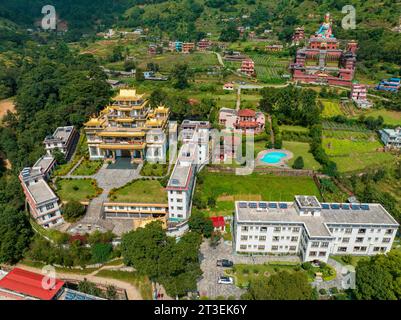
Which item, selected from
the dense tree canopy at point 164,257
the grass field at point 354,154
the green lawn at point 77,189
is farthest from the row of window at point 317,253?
the green lawn at point 77,189

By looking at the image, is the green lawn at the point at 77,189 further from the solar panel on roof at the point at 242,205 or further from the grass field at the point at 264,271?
the grass field at the point at 264,271

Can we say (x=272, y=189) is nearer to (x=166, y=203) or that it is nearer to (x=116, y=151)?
(x=166, y=203)

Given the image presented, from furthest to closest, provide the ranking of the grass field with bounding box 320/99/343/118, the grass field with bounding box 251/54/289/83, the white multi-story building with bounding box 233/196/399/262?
1. the grass field with bounding box 251/54/289/83
2. the grass field with bounding box 320/99/343/118
3. the white multi-story building with bounding box 233/196/399/262

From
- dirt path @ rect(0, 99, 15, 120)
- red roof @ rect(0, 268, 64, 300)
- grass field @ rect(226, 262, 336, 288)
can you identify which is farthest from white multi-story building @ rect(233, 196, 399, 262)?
dirt path @ rect(0, 99, 15, 120)

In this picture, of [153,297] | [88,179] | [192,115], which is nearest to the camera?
[153,297]

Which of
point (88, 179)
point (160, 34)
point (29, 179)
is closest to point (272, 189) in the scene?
point (88, 179)

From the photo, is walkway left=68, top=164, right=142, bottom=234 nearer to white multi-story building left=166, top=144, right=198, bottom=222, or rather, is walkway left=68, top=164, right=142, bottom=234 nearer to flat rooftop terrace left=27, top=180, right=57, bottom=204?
flat rooftop terrace left=27, top=180, right=57, bottom=204

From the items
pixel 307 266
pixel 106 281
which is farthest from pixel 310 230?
pixel 106 281
